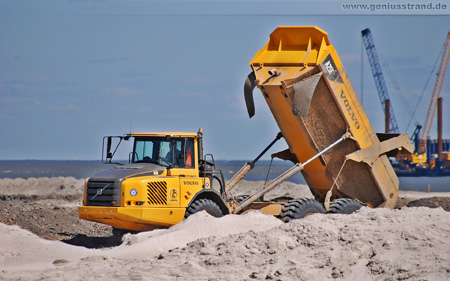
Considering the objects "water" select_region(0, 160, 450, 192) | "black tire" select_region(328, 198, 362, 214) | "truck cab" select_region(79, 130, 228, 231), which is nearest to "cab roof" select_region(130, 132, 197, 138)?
"truck cab" select_region(79, 130, 228, 231)

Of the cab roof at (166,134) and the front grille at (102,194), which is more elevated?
the cab roof at (166,134)

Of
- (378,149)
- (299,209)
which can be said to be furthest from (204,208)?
(378,149)

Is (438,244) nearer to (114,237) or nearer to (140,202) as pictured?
(140,202)

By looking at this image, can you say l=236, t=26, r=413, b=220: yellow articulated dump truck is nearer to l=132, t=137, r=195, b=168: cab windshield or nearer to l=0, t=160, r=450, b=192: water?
l=132, t=137, r=195, b=168: cab windshield

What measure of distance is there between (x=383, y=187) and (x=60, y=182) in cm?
2483

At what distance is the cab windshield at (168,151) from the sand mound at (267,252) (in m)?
1.32

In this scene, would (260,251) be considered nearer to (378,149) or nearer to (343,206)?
(343,206)

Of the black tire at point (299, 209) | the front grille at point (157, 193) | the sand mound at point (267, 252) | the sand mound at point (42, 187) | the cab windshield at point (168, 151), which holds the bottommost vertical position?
the sand mound at point (267, 252)

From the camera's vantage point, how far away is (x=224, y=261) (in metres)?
9.59

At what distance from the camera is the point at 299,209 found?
1266 cm

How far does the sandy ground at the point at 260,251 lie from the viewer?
29.2 ft

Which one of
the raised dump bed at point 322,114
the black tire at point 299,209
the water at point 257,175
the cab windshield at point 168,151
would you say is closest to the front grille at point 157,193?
the cab windshield at point 168,151

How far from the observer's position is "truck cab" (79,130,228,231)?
11656mm

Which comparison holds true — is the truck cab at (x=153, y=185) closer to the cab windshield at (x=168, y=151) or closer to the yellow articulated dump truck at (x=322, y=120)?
the cab windshield at (x=168, y=151)
